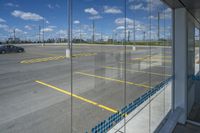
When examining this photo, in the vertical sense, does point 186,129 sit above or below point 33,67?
below

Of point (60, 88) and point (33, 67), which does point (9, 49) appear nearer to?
point (33, 67)

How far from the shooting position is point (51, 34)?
1371 mm

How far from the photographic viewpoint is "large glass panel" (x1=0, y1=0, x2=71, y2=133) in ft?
3.71

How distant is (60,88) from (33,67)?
0.40 meters

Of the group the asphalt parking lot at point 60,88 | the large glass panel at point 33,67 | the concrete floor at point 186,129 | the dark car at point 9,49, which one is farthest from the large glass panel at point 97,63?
the concrete floor at point 186,129

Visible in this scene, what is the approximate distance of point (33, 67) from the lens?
1.34 metres

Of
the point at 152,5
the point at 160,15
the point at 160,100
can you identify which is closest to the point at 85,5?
the point at 152,5

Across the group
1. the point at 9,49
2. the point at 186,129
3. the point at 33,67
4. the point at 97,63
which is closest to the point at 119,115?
the point at 97,63

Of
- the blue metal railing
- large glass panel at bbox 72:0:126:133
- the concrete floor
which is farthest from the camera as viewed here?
the concrete floor

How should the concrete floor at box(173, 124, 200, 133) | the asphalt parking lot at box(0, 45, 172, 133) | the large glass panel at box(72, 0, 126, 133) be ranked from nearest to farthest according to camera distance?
the asphalt parking lot at box(0, 45, 172, 133)
the large glass panel at box(72, 0, 126, 133)
the concrete floor at box(173, 124, 200, 133)

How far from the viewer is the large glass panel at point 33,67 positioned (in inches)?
44.5

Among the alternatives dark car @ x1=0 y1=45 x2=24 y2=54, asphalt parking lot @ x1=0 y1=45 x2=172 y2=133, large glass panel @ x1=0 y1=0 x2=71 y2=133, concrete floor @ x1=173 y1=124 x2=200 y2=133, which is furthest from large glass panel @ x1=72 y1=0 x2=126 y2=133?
concrete floor @ x1=173 y1=124 x2=200 y2=133

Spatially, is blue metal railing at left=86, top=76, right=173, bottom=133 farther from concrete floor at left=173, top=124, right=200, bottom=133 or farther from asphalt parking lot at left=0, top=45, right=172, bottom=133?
concrete floor at left=173, top=124, right=200, bottom=133

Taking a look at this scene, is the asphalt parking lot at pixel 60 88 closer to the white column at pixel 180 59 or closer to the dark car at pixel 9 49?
the dark car at pixel 9 49
